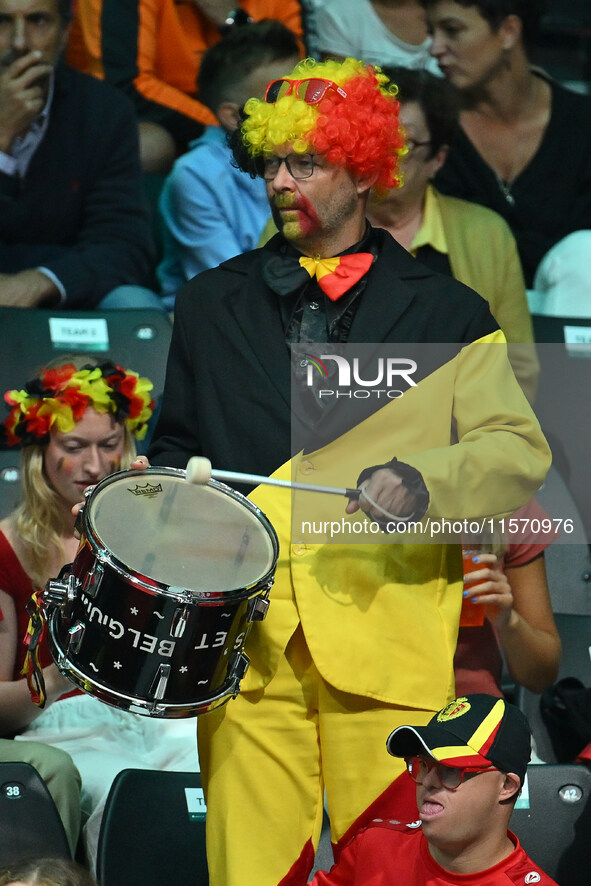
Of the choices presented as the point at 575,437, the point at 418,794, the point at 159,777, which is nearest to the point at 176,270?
the point at 575,437

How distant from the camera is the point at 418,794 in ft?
7.95

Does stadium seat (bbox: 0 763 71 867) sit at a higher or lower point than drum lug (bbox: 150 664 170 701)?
lower

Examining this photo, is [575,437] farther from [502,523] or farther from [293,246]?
[293,246]

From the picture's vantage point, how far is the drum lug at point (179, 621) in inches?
93.8

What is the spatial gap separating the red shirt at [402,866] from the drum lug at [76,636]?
0.63m

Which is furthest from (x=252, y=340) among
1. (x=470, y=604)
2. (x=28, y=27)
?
(x=28, y=27)

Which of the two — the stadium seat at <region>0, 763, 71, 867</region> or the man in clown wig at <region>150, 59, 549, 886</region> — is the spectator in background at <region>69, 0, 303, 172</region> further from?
the stadium seat at <region>0, 763, 71, 867</region>

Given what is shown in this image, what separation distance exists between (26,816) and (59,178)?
2619mm

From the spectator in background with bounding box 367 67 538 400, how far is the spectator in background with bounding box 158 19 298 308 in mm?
646

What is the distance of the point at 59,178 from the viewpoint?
4.86 m

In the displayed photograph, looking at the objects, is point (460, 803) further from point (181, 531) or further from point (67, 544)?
point (67, 544)

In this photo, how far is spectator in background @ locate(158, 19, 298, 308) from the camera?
4844 millimetres

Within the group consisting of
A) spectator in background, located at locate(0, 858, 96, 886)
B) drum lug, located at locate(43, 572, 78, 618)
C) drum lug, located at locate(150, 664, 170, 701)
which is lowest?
spectator in background, located at locate(0, 858, 96, 886)

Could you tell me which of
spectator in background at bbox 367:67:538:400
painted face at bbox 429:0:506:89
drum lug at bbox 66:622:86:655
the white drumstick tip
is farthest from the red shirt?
painted face at bbox 429:0:506:89
